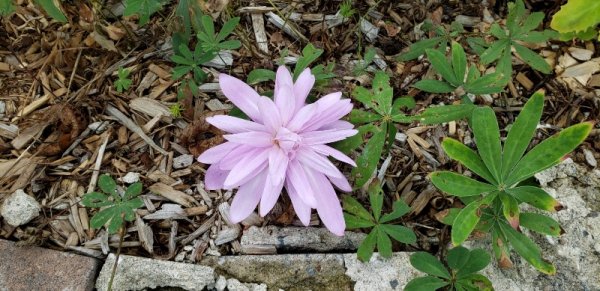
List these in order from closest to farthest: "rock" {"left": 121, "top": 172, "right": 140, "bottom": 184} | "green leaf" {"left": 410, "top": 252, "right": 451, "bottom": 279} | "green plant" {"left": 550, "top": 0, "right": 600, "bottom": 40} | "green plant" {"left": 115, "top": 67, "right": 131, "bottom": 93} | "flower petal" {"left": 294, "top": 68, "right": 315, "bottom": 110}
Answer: "flower petal" {"left": 294, "top": 68, "right": 315, "bottom": 110}
"green leaf" {"left": 410, "top": 252, "right": 451, "bottom": 279}
"green plant" {"left": 550, "top": 0, "right": 600, "bottom": 40}
"rock" {"left": 121, "top": 172, "right": 140, "bottom": 184}
"green plant" {"left": 115, "top": 67, "right": 131, "bottom": 93}

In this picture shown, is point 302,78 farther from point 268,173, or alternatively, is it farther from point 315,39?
point 315,39

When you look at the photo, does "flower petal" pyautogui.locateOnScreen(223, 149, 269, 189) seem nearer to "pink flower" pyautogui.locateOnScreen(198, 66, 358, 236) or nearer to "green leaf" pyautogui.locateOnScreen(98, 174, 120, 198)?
"pink flower" pyautogui.locateOnScreen(198, 66, 358, 236)

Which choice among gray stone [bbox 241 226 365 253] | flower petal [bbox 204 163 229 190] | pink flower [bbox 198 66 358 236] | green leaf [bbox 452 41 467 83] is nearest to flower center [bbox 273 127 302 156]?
pink flower [bbox 198 66 358 236]

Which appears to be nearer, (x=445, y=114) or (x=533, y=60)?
(x=445, y=114)

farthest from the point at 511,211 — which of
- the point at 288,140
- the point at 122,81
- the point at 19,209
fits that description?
the point at 19,209

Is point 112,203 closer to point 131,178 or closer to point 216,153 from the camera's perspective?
point 131,178

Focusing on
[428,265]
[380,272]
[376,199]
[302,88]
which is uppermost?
[302,88]

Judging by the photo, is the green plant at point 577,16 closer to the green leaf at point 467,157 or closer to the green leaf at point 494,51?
the green leaf at point 494,51
